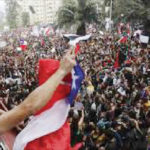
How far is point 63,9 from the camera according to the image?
98.2ft

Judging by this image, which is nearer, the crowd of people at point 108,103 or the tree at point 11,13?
the crowd of people at point 108,103

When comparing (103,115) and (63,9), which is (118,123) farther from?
(63,9)

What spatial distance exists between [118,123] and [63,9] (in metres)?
24.0

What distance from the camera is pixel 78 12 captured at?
30.2 metres

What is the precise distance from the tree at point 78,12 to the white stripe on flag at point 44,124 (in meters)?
28.1

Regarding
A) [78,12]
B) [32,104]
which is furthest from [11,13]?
[32,104]

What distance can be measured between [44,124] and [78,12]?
93.9ft

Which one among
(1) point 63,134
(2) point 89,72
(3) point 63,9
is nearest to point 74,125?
(1) point 63,134

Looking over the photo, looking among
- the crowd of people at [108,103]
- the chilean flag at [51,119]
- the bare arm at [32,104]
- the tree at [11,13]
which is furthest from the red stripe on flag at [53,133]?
the tree at [11,13]

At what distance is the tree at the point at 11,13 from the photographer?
3455 inches

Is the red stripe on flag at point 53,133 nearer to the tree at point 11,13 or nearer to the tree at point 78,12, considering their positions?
the tree at point 78,12

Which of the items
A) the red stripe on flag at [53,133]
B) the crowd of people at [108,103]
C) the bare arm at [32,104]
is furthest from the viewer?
the crowd of people at [108,103]

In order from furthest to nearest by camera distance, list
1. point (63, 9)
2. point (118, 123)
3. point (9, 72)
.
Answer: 1. point (63, 9)
2. point (9, 72)
3. point (118, 123)

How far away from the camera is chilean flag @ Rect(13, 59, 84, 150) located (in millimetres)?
2141
